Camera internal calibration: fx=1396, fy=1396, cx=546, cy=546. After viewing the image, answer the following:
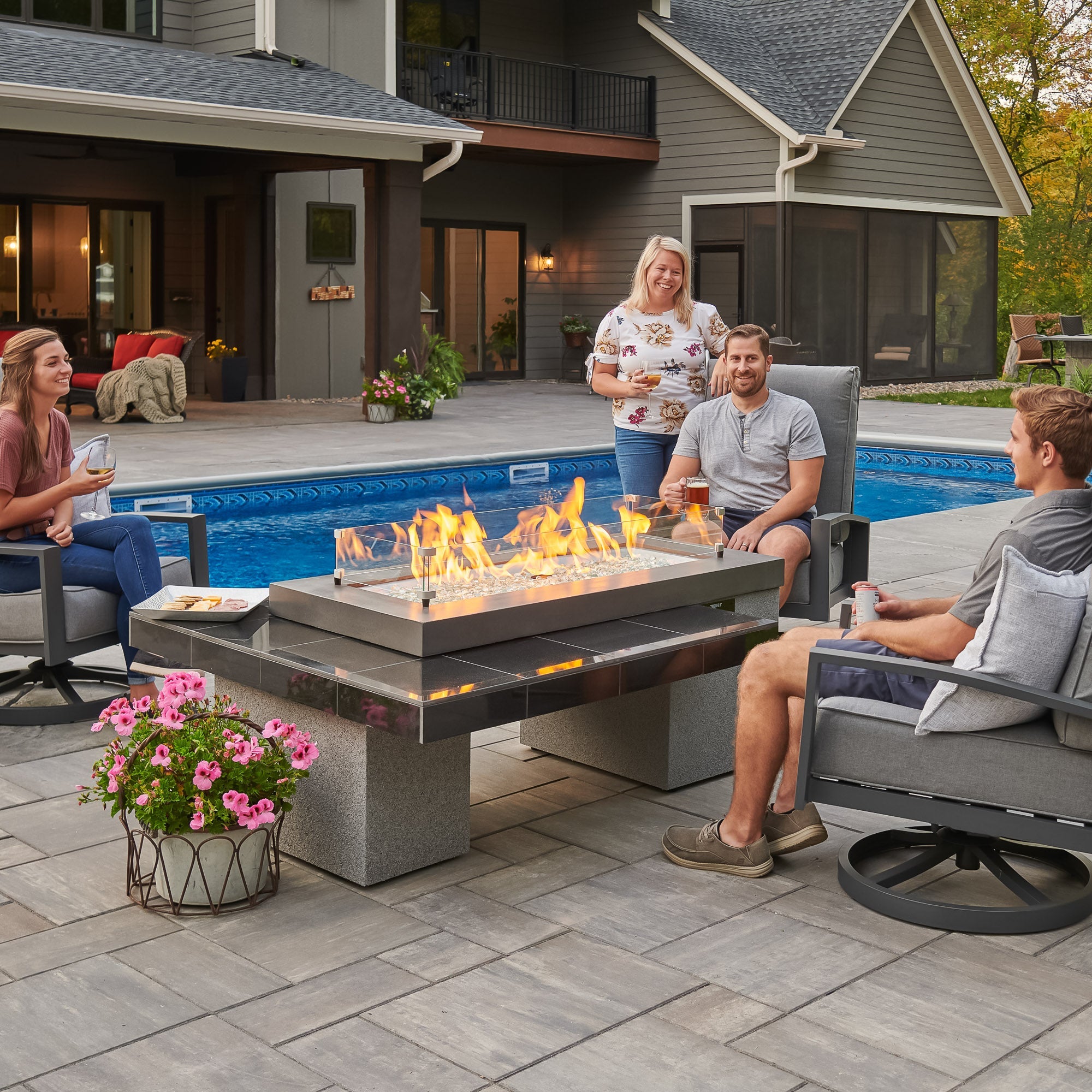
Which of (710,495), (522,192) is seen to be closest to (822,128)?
(522,192)

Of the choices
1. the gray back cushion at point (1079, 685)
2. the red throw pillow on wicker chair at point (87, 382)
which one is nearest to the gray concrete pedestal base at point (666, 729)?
the gray back cushion at point (1079, 685)

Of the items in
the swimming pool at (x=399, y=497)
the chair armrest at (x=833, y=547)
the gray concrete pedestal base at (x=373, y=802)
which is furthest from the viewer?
the swimming pool at (x=399, y=497)

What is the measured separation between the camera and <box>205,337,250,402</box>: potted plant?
46.8 feet

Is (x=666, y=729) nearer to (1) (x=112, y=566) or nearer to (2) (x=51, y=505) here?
(1) (x=112, y=566)

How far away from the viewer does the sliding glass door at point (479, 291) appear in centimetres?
1769

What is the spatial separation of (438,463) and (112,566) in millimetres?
5747

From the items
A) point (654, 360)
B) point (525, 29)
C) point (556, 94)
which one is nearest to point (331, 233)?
point (556, 94)

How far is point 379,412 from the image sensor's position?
12648mm

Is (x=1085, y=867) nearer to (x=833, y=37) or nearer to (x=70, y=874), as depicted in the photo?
(x=70, y=874)

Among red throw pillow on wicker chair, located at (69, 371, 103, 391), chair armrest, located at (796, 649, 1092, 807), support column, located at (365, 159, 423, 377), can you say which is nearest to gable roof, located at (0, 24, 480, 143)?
support column, located at (365, 159, 423, 377)

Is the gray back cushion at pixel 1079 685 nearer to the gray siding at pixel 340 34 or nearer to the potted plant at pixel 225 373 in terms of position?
the potted plant at pixel 225 373

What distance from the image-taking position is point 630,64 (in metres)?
17.3

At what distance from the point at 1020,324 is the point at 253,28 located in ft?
31.4

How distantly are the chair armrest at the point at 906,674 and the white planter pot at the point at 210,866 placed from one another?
44.5 inches
